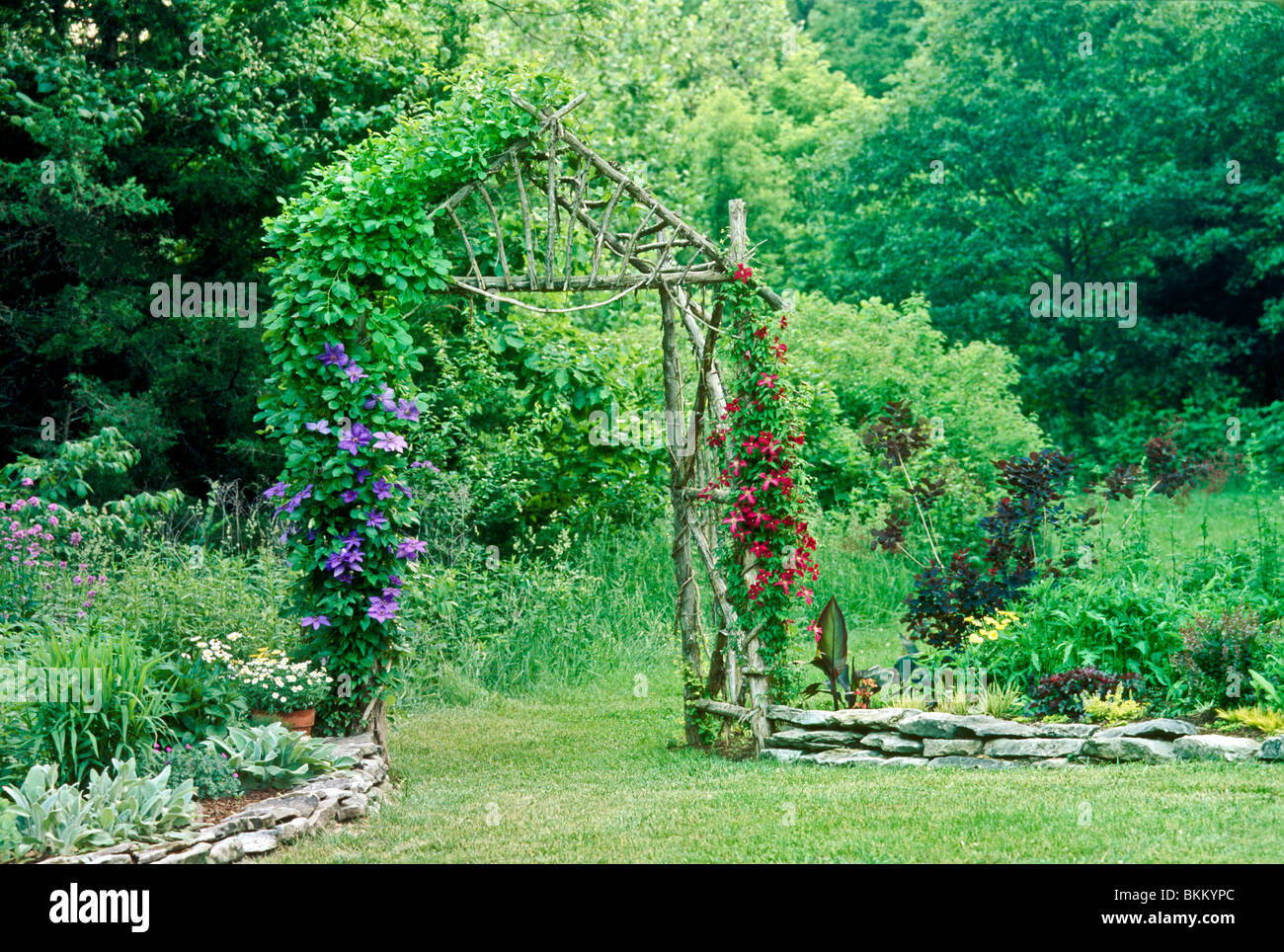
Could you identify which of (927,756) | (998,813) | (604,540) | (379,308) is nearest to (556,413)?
(604,540)

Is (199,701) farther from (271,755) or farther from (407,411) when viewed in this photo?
(407,411)

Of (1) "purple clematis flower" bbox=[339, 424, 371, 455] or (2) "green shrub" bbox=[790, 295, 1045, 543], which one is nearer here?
(1) "purple clematis flower" bbox=[339, 424, 371, 455]

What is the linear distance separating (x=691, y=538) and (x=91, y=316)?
7892 mm

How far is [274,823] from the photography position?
17.0 ft

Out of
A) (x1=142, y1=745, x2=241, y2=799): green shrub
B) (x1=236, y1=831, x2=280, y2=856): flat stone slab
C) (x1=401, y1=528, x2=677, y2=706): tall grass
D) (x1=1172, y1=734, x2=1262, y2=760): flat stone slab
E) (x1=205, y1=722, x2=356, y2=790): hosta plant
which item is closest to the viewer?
(x1=236, y1=831, x2=280, y2=856): flat stone slab

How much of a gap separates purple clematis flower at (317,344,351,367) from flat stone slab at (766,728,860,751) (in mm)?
3268

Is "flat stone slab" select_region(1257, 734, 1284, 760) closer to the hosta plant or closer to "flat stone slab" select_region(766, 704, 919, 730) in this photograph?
"flat stone slab" select_region(766, 704, 919, 730)

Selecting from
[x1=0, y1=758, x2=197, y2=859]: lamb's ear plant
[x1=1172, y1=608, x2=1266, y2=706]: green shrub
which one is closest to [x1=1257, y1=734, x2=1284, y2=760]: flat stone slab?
[x1=1172, y1=608, x2=1266, y2=706]: green shrub

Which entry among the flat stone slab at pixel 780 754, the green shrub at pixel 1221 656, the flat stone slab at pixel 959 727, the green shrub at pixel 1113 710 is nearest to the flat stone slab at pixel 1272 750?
the green shrub at pixel 1221 656

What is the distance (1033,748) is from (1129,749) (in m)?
0.48

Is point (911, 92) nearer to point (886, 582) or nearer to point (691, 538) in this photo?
point (886, 582)

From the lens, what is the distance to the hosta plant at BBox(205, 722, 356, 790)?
570cm

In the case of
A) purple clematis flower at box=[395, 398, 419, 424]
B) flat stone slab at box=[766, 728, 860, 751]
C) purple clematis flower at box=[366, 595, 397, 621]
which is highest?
purple clematis flower at box=[395, 398, 419, 424]

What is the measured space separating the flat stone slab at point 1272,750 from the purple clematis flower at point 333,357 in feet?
17.0
